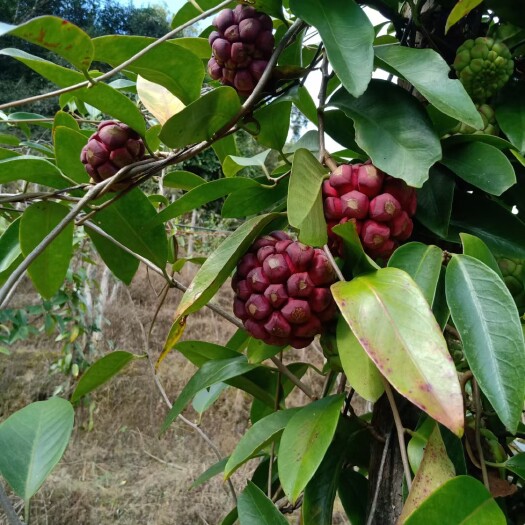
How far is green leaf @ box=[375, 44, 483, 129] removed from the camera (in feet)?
1.14

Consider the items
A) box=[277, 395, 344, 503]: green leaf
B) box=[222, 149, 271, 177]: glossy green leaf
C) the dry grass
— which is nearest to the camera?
box=[277, 395, 344, 503]: green leaf

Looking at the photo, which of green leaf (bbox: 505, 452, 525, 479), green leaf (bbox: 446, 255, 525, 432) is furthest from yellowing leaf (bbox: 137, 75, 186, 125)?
green leaf (bbox: 505, 452, 525, 479)

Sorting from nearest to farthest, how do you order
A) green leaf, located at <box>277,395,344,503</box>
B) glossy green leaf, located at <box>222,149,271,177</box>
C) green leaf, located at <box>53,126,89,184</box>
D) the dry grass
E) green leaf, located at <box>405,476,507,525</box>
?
green leaf, located at <box>405,476,507,525</box>
green leaf, located at <box>277,395,344,503</box>
green leaf, located at <box>53,126,89,184</box>
glossy green leaf, located at <box>222,149,271,177</box>
the dry grass

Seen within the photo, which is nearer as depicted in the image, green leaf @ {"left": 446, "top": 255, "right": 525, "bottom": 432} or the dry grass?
green leaf @ {"left": 446, "top": 255, "right": 525, "bottom": 432}

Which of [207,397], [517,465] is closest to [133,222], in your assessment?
[207,397]

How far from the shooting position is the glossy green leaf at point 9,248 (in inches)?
19.6

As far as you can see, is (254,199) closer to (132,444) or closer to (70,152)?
(70,152)

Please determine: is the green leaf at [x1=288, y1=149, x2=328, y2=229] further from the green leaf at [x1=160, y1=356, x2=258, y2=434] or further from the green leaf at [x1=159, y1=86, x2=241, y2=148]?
the green leaf at [x1=160, y1=356, x2=258, y2=434]

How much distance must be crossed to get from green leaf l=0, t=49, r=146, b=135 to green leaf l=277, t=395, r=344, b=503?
0.28 m

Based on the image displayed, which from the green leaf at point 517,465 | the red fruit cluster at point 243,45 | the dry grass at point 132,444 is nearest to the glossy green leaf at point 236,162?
the red fruit cluster at point 243,45

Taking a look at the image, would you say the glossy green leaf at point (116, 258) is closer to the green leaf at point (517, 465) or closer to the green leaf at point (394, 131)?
the green leaf at point (394, 131)

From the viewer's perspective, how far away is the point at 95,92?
0.43m

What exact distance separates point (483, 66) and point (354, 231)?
205 millimetres

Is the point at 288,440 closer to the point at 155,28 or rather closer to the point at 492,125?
the point at 492,125
